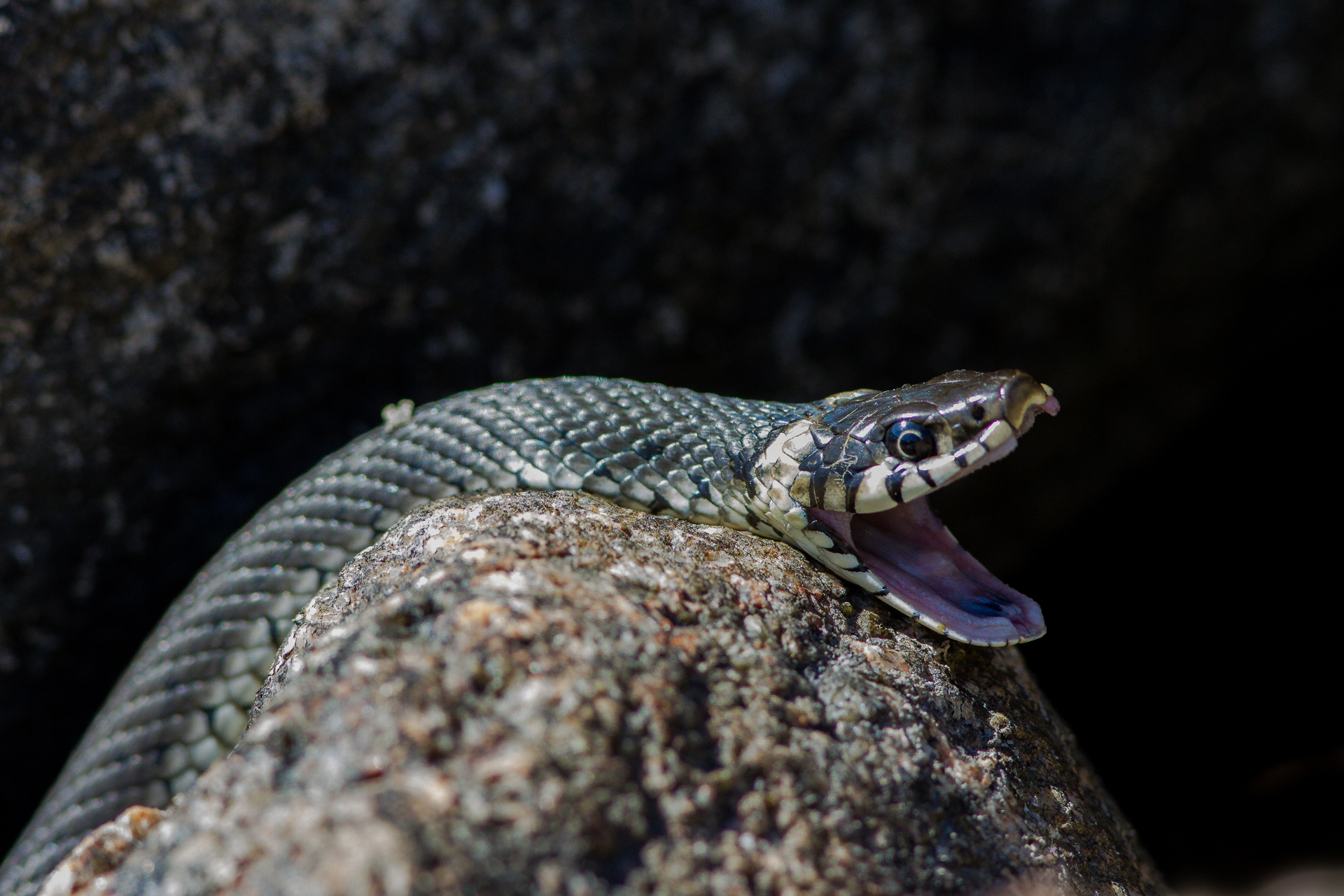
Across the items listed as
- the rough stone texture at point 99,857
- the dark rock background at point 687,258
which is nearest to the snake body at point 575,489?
the dark rock background at point 687,258

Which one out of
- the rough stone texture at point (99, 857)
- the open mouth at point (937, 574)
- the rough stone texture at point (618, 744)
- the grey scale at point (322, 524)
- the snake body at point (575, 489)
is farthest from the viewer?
the grey scale at point (322, 524)

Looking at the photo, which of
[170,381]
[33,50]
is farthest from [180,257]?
[33,50]

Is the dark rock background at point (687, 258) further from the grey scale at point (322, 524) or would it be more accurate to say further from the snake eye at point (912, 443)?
the snake eye at point (912, 443)

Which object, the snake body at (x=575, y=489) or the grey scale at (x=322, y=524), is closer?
the snake body at (x=575, y=489)

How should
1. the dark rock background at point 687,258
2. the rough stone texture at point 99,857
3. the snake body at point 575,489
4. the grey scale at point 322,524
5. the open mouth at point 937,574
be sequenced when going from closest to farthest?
the rough stone texture at point 99,857
the open mouth at point 937,574
the snake body at point 575,489
the grey scale at point 322,524
the dark rock background at point 687,258

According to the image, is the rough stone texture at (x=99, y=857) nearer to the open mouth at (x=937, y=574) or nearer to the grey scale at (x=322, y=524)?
the grey scale at (x=322, y=524)

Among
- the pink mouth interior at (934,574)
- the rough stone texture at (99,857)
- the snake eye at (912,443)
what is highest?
the snake eye at (912,443)

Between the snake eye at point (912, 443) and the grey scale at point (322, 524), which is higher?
the snake eye at point (912, 443)
